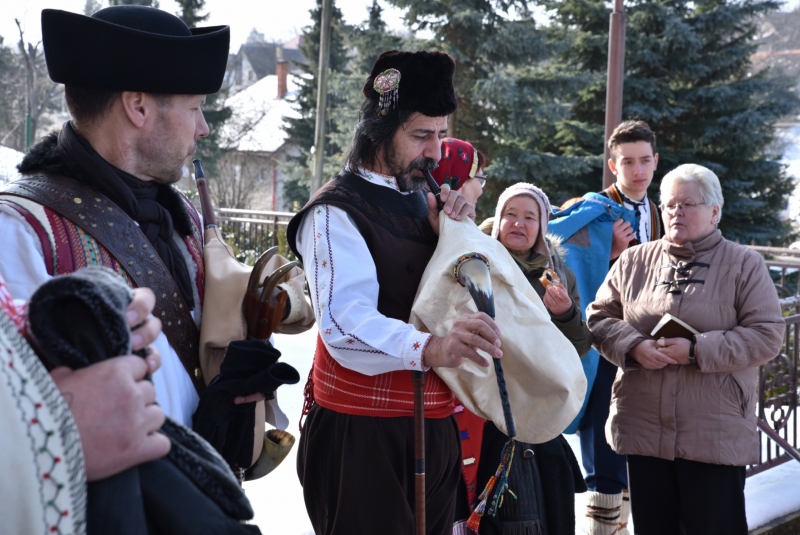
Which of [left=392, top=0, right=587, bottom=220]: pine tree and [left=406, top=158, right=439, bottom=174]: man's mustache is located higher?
[left=392, top=0, right=587, bottom=220]: pine tree

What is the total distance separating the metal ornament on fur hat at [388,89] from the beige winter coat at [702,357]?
161 cm

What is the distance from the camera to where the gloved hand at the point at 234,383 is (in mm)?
1807

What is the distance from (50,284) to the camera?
38.2 inches

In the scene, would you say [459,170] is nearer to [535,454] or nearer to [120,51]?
[535,454]

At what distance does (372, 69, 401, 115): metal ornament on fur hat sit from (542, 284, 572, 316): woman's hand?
1.13 meters

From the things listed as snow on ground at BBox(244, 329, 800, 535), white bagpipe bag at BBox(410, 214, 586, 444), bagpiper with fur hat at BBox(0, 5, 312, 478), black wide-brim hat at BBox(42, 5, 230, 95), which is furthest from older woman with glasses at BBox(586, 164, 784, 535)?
black wide-brim hat at BBox(42, 5, 230, 95)

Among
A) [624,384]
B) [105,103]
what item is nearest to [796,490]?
[624,384]

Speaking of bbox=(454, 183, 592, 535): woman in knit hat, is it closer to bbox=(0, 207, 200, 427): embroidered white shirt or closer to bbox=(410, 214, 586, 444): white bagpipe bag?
bbox=(410, 214, 586, 444): white bagpipe bag

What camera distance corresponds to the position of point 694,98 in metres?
16.4

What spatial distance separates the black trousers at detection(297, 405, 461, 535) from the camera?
7.89 feet

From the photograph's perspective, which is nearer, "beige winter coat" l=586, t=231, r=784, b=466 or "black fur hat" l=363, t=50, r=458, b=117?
"black fur hat" l=363, t=50, r=458, b=117

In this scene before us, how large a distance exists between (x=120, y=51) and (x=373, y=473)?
141 cm

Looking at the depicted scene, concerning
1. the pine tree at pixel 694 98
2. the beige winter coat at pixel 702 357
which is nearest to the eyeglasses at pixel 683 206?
the beige winter coat at pixel 702 357

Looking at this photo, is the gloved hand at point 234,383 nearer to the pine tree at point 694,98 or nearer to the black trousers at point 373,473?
the black trousers at point 373,473
